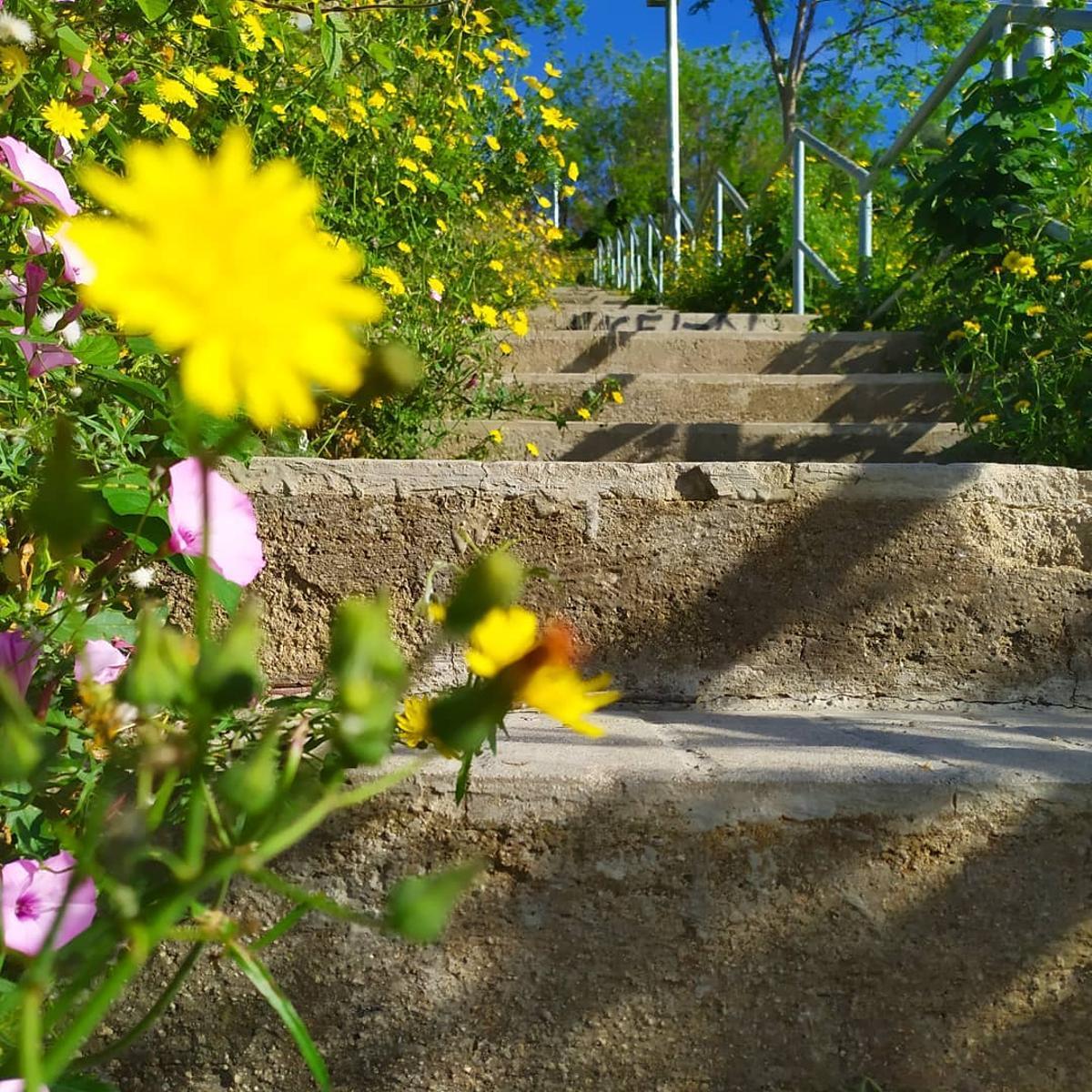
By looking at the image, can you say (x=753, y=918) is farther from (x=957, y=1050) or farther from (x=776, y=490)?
(x=776, y=490)

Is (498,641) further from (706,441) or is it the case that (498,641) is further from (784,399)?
(784,399)

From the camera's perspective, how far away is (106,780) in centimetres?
73

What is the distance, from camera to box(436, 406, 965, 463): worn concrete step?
95.3 inches

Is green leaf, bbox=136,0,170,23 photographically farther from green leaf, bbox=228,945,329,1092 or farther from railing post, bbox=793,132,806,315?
railing post, bbox=793,132,806,315

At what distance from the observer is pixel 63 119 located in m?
1.07

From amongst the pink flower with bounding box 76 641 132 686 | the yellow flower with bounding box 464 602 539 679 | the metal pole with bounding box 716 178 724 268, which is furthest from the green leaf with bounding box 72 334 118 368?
the metal pole with bounding box 716 178 724 268

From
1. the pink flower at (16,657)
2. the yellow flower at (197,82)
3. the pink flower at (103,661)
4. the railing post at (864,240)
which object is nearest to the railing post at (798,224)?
the railing post at (864,240)

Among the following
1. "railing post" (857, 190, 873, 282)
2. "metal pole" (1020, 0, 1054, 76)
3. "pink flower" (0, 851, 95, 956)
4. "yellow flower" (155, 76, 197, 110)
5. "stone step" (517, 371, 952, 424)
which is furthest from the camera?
"railing post" (857, 190, 873, 282)

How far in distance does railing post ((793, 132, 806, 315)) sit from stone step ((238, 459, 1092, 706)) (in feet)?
12.0

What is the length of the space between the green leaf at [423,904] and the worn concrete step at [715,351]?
3042 millimetres

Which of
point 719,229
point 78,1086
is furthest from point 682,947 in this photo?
point 719,229

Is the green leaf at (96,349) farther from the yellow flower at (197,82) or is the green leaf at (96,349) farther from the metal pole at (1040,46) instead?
the metal pole at (1040,46)

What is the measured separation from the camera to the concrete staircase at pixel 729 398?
247 cm

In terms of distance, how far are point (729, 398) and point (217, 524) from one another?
2367 mm
